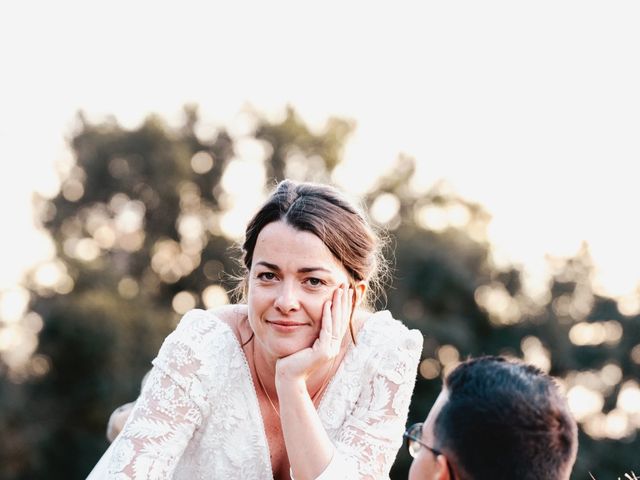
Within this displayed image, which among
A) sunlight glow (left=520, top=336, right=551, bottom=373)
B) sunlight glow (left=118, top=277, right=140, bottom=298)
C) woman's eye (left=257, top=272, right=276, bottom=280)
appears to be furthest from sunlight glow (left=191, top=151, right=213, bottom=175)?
woman's eye (left=257, top=272, right=276, bottom=280)

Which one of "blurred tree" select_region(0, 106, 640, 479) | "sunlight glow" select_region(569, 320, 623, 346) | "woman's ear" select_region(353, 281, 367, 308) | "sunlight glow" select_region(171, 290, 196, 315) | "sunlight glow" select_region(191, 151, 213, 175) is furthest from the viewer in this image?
"sunlight glow" select_region(191, 151, 213, 175)

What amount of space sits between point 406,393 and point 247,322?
3.46 ft

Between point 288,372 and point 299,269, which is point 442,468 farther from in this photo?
point 299,269

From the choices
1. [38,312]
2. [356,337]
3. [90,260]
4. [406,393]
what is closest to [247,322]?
[356,337]

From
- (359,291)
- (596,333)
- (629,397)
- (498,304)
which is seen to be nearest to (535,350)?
(498,304)

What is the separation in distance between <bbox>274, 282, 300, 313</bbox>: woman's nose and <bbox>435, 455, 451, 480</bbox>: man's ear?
5.41 ft

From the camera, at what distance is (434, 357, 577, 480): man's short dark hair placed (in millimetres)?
3445

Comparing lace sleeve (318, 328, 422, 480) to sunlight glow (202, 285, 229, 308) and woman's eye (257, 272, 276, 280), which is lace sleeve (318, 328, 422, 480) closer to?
woman's eye (257, 272, 276, 280)

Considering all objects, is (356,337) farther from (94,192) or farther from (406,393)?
(94,192)

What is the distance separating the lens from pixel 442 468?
3609mm

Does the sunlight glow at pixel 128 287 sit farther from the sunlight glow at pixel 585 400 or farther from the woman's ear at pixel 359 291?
the woman's ear at pixel 359 291

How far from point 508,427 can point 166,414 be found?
2346 mm

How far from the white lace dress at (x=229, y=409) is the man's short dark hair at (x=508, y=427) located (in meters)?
1.58

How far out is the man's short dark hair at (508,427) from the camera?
345 cm
